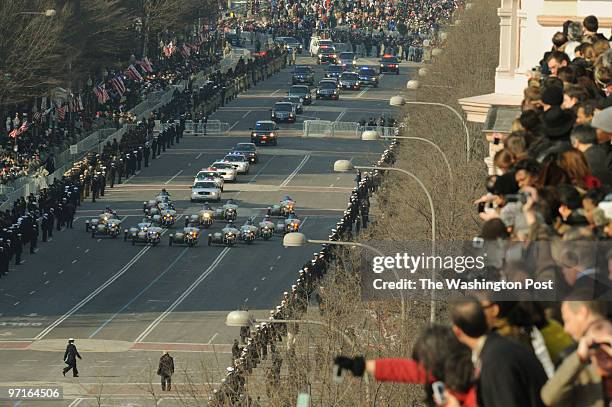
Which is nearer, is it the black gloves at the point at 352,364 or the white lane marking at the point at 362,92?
the black gloves at the point at 352,364

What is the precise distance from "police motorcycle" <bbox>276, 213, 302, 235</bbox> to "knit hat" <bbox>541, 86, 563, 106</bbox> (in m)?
80.6

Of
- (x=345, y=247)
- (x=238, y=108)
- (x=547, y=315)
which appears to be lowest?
(x=238, y=108)

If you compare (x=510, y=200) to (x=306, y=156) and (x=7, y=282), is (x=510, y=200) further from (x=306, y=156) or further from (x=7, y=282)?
(x=306, y=156)

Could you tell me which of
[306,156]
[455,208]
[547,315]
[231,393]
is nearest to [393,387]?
[231,393]

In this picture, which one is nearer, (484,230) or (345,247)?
(484,230)

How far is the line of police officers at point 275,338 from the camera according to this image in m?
54.6

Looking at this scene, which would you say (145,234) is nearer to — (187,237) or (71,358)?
(187,237)

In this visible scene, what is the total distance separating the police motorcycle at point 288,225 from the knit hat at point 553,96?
8060 centimetres

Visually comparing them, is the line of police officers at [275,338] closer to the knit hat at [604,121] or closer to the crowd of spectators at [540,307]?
the knit hat at [604,121]

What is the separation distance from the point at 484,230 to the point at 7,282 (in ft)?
236

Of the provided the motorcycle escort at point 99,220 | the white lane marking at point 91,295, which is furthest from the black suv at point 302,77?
the white lane marking at point 91,295

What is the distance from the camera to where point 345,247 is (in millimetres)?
82812

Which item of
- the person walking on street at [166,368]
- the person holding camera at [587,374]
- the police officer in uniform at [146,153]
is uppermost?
the person holding camera at [587,374]

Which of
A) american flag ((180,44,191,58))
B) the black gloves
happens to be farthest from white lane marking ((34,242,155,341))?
american flag ((180,44,191,58))
